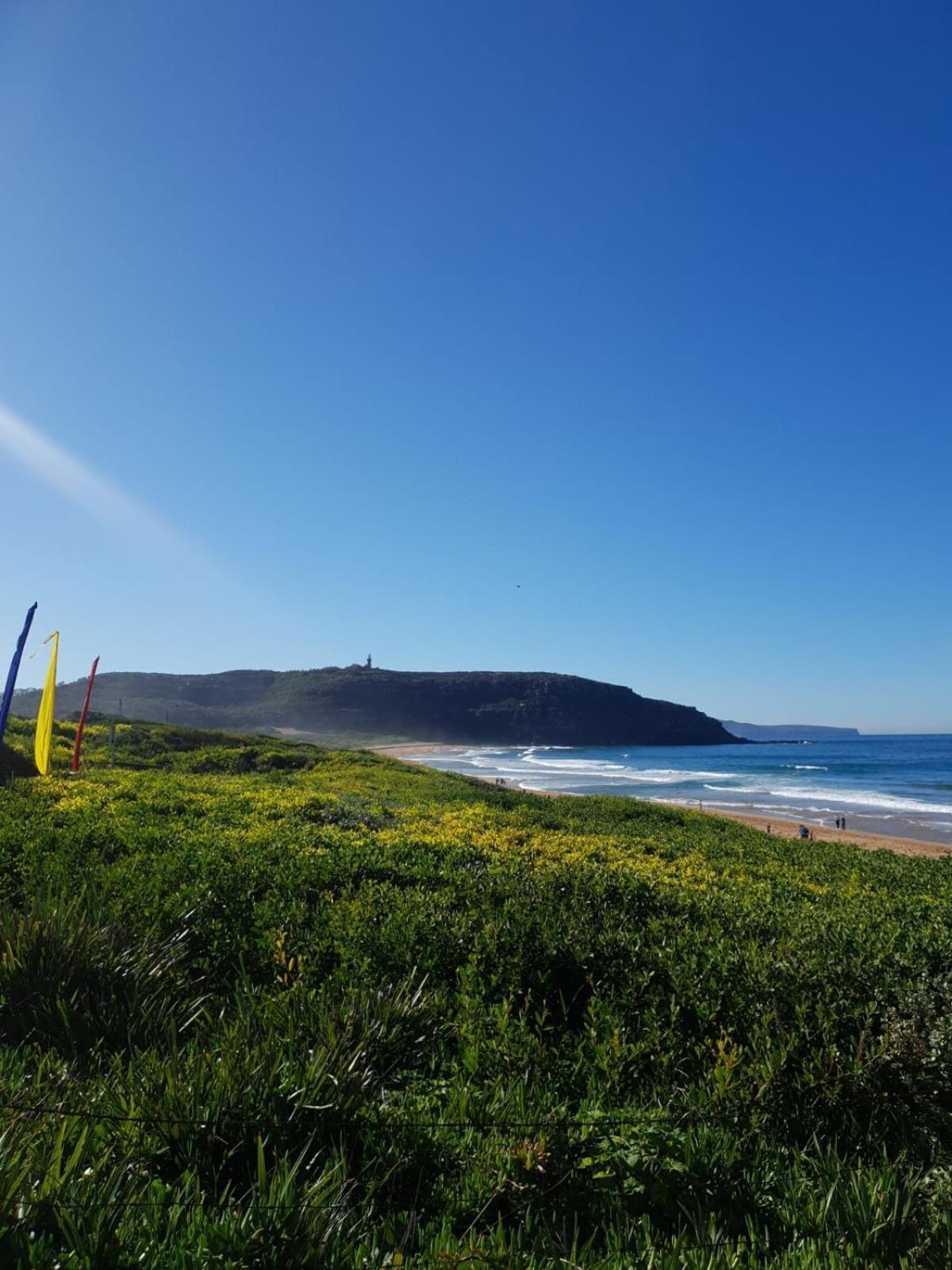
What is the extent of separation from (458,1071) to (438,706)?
152025mm

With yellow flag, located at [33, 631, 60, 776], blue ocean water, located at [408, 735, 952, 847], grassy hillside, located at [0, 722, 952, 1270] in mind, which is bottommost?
blue ocean water, located at [408, 735, 952, 847]

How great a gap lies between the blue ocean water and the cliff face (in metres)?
32.3

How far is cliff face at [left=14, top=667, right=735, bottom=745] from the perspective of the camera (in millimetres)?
145500

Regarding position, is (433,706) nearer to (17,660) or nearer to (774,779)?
(774,779)

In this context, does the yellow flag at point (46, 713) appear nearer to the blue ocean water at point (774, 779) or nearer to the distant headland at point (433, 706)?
the blue ocean water at point (774, 779)

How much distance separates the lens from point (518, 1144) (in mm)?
2670

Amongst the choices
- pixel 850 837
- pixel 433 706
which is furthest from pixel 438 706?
pixel 850 837

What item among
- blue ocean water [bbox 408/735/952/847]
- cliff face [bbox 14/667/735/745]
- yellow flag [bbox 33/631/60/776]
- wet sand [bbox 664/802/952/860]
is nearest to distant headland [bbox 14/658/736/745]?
cliff face [bbox 14/667/735/745]

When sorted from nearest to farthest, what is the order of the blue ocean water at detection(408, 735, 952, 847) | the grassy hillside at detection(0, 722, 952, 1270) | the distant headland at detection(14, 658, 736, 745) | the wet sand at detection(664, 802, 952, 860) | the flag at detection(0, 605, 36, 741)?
1. the grassy hillside at detection(0, 722, 952, 1270)
2. the flag at detection(0, 605, 36, 741)
3. the wet sand at detection(664, 802, 952, 860)
4. the blue ocean water at detection(408, 735, 952, 847)
5. the distant headland at detection(14, 658, 736, 745)

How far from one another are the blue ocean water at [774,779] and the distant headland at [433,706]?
1263 inches

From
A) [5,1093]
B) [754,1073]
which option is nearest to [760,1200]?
[754,1073]

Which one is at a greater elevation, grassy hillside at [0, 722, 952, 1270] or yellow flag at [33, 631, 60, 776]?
yellow flag at [33, 631, 60, 776]

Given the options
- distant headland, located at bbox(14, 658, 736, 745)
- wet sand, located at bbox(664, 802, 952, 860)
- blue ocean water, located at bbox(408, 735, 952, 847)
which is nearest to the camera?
wet sand, located at bbox(664, 802, 952, 860)

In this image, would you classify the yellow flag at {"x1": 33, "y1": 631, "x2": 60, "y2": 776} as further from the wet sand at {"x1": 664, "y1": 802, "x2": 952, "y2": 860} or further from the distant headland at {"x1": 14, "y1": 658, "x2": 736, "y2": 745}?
the distant headland at {"x1": 14, "y1": 658, "x2": 736, "y2": 745}
